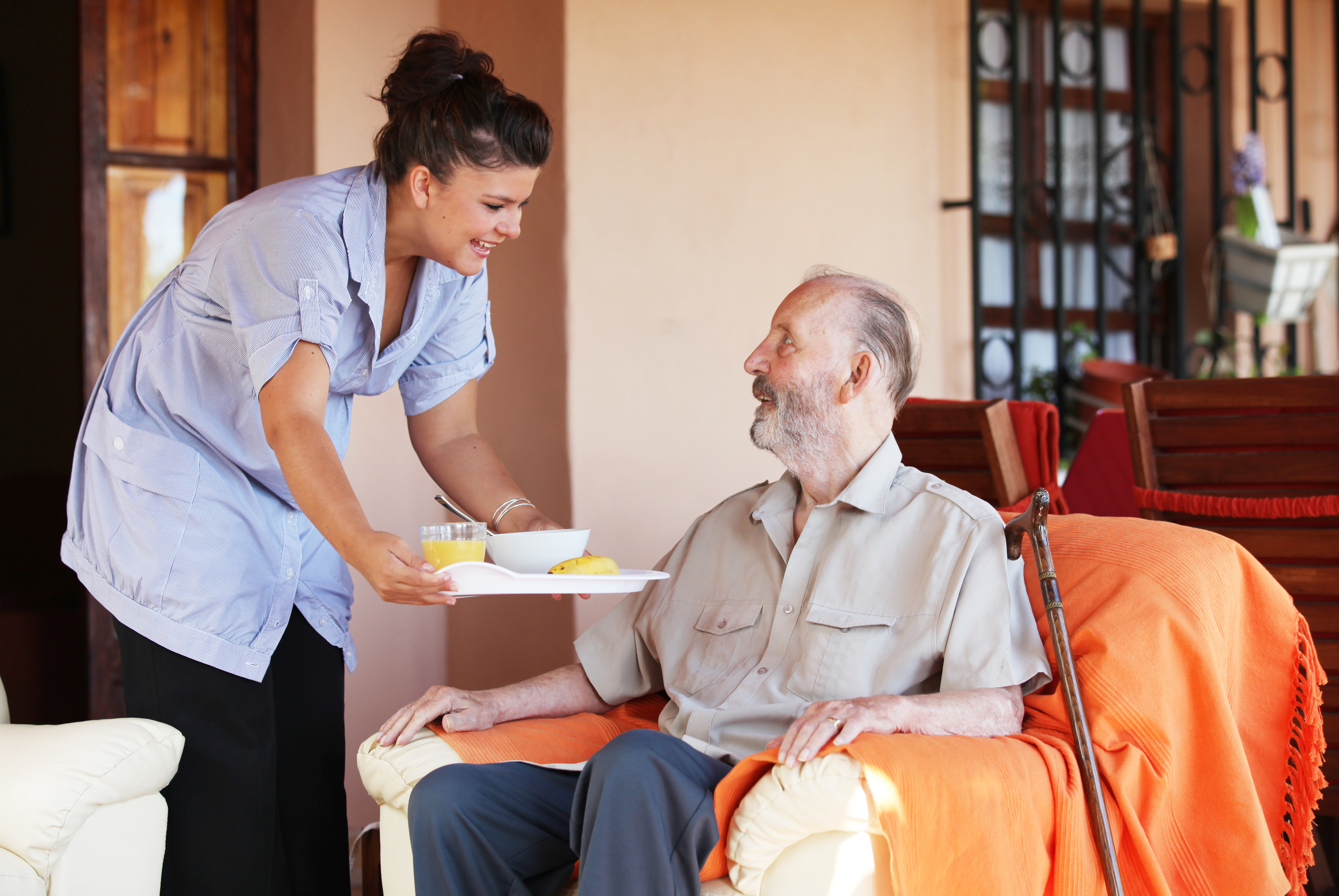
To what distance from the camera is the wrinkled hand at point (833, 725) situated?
57.1 inches

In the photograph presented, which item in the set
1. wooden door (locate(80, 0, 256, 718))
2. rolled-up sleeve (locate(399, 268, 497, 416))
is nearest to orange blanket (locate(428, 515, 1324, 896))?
rolled-up sleeve (locate(399, 268, 497, 416))

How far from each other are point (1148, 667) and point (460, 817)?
0.95 metres

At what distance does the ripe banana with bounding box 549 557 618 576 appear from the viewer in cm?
156

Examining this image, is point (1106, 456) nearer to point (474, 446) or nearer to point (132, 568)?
point (474, 446)

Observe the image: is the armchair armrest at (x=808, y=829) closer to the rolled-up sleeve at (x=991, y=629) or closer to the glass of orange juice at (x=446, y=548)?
the rolled-up sleeve at (x=991, y=629)

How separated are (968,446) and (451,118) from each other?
145 cm

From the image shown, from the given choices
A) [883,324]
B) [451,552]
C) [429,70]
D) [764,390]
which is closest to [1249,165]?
[883,324]

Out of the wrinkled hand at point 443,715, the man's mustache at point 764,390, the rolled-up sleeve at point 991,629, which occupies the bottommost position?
the wrinkled hand at point 443,715

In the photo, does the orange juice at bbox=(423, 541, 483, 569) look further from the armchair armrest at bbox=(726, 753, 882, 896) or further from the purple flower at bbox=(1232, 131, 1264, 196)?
the purple flower at bbox=(1232, 131, 1264, 196)

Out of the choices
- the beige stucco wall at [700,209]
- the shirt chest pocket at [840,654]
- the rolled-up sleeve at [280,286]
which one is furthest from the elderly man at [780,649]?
the beige stucco wall at [700,209]

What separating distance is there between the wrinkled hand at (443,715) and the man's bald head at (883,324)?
82 cm

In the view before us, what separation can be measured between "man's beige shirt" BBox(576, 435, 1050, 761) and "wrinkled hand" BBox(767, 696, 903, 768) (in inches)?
5.8

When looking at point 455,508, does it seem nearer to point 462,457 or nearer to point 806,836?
point 462,457

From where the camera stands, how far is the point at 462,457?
2086 millimetres
